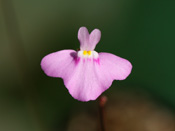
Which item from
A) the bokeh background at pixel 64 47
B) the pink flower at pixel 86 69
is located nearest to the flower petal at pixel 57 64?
the pink flower at pixel 86 69

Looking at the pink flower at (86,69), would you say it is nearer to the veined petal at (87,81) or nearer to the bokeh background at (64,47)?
the veined petal at (87,81)

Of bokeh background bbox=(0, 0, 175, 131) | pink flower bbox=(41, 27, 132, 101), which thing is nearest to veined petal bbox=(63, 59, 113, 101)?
pink flower bbox=(41, 27, 132, 101)

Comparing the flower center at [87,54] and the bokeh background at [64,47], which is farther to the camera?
the bokeh background at [64,47]

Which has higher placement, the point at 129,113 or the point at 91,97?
the point at 91,97

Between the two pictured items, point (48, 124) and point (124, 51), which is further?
point (124, 51)

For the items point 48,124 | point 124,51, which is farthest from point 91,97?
point 124,51

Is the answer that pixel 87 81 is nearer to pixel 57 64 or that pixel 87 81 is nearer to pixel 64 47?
pixel 57 64
